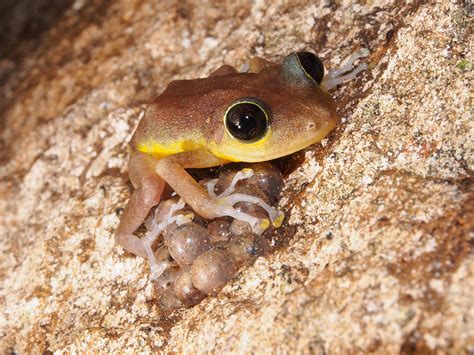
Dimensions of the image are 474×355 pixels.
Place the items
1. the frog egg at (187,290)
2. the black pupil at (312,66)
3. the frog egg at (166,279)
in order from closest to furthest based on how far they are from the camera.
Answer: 1. the frog egg at (187,290)
2. the frog egg at (166,279)
3. the black pupil at (312,66)

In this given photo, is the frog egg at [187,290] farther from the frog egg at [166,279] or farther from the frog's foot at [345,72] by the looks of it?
the frog's foot at [345,72]

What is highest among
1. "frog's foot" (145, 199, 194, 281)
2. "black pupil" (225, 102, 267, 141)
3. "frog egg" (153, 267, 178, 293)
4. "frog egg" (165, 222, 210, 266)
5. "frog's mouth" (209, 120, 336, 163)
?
"black pupil" (225, 102, 267, 141)

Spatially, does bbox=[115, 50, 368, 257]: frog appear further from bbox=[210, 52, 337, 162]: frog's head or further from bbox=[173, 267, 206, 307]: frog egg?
bbox=[173, 267, 206, 307]: frog egg

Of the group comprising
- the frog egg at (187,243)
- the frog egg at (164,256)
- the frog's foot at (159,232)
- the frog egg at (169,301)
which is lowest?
the frog egg at (169,301)

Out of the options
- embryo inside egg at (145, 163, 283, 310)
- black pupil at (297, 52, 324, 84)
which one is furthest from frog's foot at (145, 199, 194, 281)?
black pupil at (297, 52, 324, 84)

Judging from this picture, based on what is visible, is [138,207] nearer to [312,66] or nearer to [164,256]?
[164,256]

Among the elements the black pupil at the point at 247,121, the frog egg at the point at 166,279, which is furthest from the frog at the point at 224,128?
the frog egg at the point at 166,279
